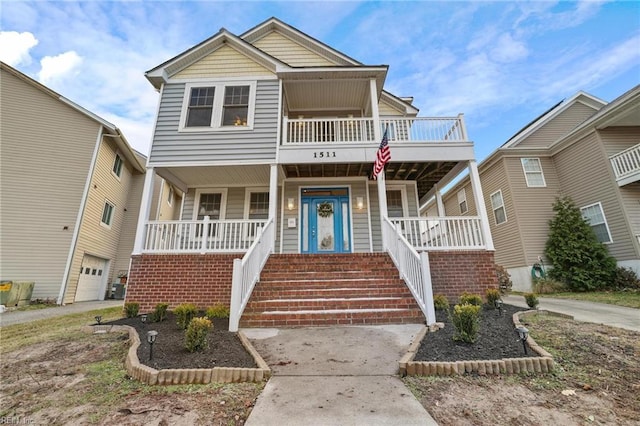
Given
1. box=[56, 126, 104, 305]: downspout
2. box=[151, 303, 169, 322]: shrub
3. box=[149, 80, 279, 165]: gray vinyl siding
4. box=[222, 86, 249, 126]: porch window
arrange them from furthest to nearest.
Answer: box=[56, 126, 104, 305]: downspout, box=[222, 86, 249, 126]: porch window, box=[149, 80, 279, 165]: gray vinyl siding, box=[151, 303, 169, 322]: shrub

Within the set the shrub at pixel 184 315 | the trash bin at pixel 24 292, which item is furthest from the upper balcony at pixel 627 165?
the trash bin at pixel 24 292

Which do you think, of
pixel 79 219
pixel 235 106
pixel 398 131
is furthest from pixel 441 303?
pixel 79 219

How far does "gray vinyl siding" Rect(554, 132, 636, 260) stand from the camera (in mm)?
10672

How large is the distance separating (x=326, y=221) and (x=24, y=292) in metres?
11.5

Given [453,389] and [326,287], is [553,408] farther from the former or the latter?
[326,287]

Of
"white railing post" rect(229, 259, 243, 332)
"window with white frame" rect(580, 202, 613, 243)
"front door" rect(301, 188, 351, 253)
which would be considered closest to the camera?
"white railing post" rect(229, 259, 243, 332)

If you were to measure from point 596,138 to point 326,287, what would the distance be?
13929mm

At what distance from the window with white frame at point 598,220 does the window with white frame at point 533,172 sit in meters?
2.02

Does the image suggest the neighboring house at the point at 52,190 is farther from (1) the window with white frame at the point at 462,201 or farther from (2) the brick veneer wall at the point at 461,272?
(1) the window with white frame at the point at 462,201

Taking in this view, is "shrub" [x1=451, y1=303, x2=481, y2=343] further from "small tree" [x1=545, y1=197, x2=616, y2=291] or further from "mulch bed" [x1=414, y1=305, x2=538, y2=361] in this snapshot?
Result: "small tree" [x1=545, y1=197, x2=616, y2=291]

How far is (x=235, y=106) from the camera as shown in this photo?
8.69 meters

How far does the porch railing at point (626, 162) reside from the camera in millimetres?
10352

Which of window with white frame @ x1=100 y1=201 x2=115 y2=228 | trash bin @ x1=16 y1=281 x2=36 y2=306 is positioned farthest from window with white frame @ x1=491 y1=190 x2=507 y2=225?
trash bin @ x1=16 y1=281 x2=36 y2=306

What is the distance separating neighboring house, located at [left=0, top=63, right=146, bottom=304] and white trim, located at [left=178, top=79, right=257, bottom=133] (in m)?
6.47
